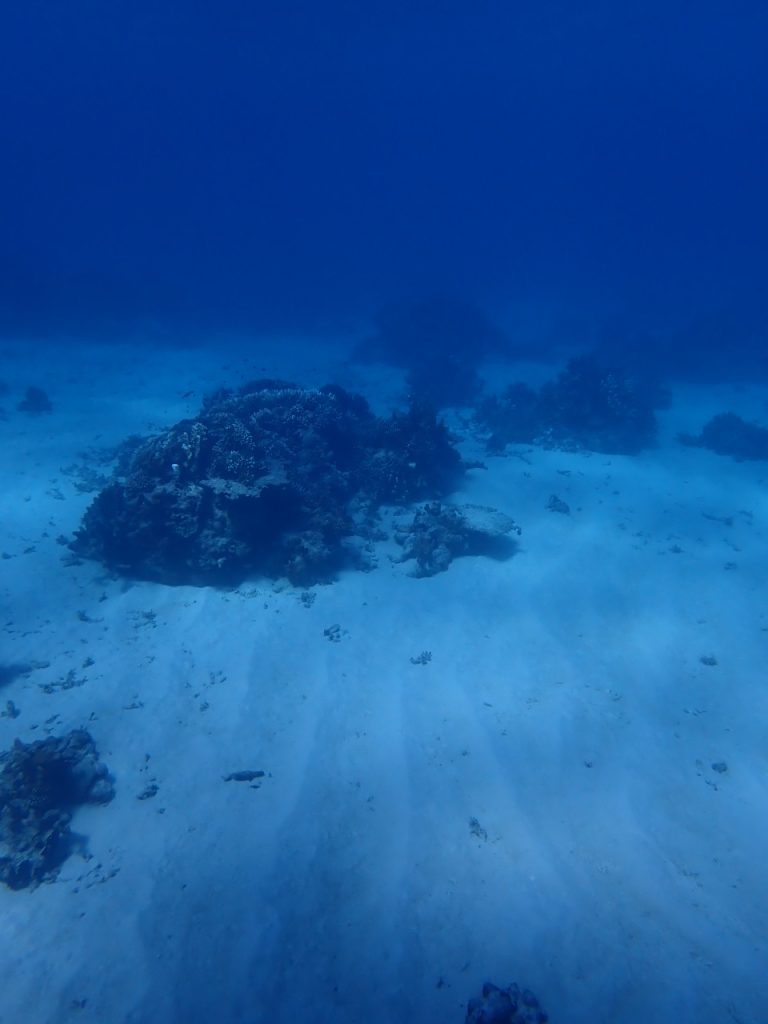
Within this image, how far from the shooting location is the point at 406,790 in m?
6.46

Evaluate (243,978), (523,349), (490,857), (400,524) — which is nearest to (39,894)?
(243,978)

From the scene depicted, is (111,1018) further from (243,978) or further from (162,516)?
(162,516)

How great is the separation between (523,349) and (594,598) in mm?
29318

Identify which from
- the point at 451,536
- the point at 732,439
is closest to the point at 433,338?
the point at 732,439

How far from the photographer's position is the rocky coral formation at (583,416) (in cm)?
1895

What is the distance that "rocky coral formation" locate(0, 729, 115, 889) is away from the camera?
18.3 ft

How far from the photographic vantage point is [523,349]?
36.1m

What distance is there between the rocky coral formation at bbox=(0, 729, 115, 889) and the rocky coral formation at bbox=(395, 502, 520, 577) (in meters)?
6.35

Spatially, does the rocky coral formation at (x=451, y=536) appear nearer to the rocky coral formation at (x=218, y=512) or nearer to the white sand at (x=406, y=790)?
the white sand at (x=406, y=790)

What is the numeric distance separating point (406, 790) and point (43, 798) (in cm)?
419

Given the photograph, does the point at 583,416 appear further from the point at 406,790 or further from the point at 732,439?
the point at 406,790

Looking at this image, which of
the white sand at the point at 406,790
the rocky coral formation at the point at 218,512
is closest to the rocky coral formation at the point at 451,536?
the white sand at the point at 406,790

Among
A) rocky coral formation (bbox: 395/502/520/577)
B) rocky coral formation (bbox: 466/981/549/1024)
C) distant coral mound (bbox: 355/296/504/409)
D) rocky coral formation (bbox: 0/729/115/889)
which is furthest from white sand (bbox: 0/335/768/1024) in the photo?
distant coral mound (bbox: 355/296/504/409)

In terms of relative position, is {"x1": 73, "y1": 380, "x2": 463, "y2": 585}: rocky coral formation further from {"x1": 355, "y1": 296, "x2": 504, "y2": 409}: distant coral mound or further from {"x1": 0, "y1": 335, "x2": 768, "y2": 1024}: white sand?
{"x1": 355, "y1": 296, "x2": 504, "y2": 409}: distant coral mound
